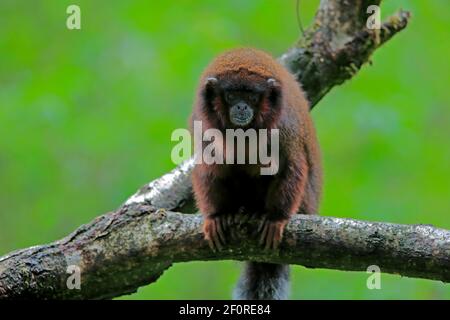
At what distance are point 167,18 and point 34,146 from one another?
6.11ft

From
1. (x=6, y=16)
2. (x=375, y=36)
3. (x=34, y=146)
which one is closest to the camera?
(x=375, y=36)

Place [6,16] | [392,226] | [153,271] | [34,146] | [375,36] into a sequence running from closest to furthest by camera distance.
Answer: [392,226]
[153,271]
[375,36]
[34,146]
[6,16]

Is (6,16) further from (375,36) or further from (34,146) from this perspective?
(375,36)

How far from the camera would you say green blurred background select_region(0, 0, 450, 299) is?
699cm

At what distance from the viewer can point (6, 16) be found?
26.6 feet

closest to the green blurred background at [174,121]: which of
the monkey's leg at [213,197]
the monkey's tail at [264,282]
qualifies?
the monkey's tail at [264,282]

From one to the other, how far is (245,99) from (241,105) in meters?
0.06

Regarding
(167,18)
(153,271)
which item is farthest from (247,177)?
(167,18)

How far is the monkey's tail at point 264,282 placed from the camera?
4.84 m

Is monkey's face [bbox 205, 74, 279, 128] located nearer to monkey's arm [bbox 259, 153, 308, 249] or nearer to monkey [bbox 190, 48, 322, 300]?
monkey [bbox 190, 48, 322, 300]

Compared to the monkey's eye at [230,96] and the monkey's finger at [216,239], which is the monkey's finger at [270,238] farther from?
the monkey's eye at [230,96]

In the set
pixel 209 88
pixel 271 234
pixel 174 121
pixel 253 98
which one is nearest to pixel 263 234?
pixel 271 234

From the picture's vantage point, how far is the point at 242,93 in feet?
13.9

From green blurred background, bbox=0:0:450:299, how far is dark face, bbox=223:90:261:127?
2692 mm
